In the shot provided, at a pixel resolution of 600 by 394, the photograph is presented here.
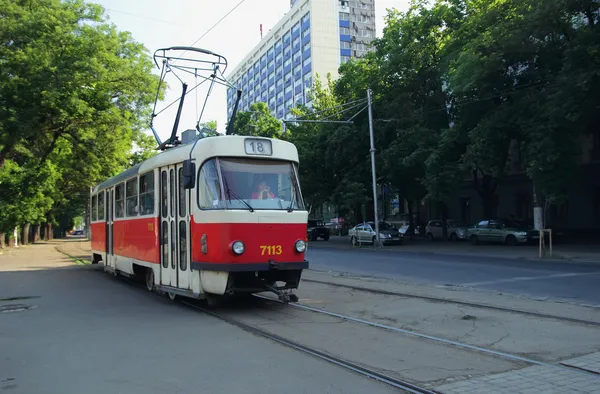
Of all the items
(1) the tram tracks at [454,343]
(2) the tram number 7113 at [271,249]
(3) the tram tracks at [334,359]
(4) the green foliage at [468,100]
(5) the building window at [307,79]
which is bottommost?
(1) the tram tracks at [454,343]

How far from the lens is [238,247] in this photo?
856cm

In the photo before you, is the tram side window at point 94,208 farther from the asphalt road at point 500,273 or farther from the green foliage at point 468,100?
the green foliage at point 468,100

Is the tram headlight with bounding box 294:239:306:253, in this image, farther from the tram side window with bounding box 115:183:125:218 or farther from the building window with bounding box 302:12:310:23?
the building window with bounding box 302:12:310:23

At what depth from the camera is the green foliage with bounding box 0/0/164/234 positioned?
24.1 m

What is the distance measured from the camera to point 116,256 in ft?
48.1

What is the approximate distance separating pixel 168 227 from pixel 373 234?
2358 cm

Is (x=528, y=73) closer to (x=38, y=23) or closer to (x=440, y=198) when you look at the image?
(x=440, y=198)

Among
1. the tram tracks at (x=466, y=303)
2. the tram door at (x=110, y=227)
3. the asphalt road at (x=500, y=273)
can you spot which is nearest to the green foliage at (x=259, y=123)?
the asphalt road at (x=500, y=273)

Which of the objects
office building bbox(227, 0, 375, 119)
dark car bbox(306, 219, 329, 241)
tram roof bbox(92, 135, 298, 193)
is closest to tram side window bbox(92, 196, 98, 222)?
tram roof bbox(92, 135, 298, 193)

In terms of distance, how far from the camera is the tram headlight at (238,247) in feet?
28.0

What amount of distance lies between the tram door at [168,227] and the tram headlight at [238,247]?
6.43 feet

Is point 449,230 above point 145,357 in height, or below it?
above

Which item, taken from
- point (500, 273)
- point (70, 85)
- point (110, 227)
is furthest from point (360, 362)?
point (70, 85)

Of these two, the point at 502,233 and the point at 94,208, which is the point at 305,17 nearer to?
the point at 502,233
